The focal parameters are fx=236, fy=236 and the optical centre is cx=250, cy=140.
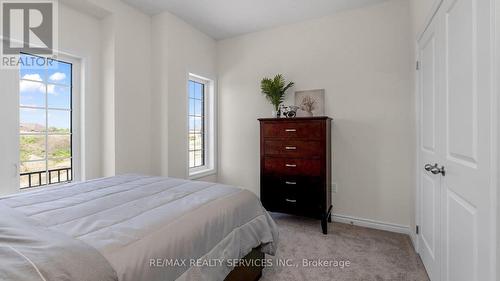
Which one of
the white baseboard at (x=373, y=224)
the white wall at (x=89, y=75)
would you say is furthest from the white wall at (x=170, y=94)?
the white baseboard at (x=373, y=224)

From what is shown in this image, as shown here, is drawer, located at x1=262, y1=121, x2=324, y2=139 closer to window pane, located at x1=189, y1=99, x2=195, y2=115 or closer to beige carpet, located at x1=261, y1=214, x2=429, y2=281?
beige carpet, located at x1=261, y1=214, x2=429, y2=281

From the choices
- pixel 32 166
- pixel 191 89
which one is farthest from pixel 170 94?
pixel 32 166

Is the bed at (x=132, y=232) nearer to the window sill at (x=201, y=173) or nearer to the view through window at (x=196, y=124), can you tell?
the window sill at (x=201, y=173)

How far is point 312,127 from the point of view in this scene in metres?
2.64

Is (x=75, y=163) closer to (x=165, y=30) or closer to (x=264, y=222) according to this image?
(x=165, y=30)

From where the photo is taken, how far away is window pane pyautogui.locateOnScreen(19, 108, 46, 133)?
2133 millimetres

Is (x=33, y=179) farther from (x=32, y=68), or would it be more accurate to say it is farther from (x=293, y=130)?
(x=293, y=130)

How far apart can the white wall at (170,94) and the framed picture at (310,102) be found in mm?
1542

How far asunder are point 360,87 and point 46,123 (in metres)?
3.40

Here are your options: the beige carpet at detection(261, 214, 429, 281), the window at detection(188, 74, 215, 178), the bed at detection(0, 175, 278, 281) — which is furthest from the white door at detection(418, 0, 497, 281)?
the window at detection(188, 74, 215, 178)

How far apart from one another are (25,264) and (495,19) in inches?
69.4

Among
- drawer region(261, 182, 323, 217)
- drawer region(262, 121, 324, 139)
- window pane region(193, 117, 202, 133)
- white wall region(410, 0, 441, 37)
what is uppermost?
white wall region(410, 0, 441, 37)

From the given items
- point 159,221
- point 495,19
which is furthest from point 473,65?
point 159,221

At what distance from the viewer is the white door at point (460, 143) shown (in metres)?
0.95
